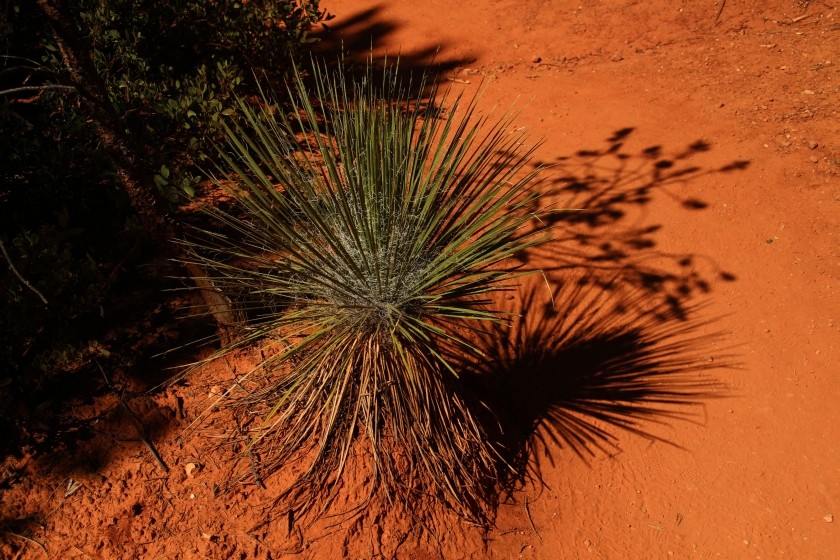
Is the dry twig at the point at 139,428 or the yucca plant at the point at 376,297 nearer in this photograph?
the yucca plant at the point at 376,297

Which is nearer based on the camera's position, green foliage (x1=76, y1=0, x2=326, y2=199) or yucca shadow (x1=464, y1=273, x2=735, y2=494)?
yucca shadow (x1=464, y1=273, x2=735, y2=494)

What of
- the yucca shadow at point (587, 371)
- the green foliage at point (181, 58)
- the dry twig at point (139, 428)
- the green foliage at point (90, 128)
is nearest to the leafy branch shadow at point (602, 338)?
the yucca shadow at point (587, 371)

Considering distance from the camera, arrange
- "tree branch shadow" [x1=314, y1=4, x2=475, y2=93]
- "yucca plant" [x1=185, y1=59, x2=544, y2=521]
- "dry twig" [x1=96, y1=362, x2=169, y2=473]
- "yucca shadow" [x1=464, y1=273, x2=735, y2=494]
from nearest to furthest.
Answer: "yucca plant" [x1=185, y1=59, x2=544, y2=521] < "dry twig" [x1=96, y1=362, x2=169, y2=473] < "yucca shadow" [x1=464, y1=273, x2=735, y2=494] < "tree branch shadow" [x1=314, y1=4, x2=475, y2=93]

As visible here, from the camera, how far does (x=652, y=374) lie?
3502 mm

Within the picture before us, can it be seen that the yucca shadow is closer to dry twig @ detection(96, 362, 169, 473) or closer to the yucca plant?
the yucca plant

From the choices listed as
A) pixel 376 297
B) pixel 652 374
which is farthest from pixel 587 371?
pixel 376 297

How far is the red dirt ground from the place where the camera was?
261 centimetres

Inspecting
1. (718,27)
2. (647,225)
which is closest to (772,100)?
(718,27)

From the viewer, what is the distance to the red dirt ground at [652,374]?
261cm

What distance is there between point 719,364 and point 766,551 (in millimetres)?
1022

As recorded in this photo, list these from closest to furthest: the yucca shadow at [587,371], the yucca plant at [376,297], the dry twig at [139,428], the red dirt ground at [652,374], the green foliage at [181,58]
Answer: the yucca plant at [376,297], the red dirt ground at [652,374], the dry twig at [139,428], the yucca shadow at [587,371], the green foliage at [181,58]

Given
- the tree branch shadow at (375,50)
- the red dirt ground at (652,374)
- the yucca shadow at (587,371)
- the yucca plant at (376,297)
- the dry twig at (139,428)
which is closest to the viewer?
the yucca plant at (376,297)

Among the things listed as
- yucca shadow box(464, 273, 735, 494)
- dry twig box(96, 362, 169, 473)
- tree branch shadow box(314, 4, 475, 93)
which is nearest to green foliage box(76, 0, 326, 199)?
dry twig box(96, 362, 169, 473)

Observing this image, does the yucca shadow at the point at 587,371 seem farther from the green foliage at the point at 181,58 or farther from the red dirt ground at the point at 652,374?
the green foliage at the point at 181,58
